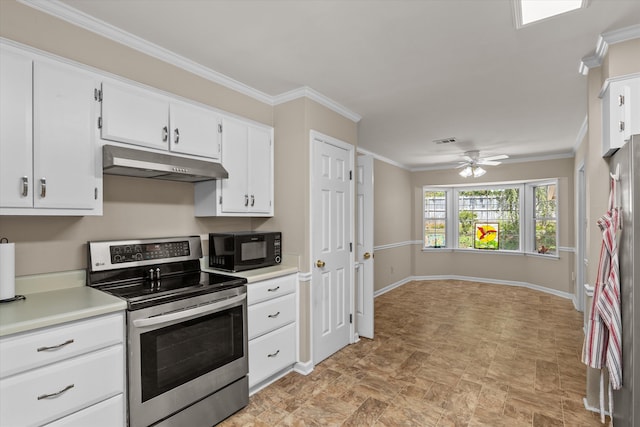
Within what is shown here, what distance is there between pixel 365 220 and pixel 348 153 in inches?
32.5

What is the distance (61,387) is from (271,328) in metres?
1.38

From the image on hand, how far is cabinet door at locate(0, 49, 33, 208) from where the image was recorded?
5.27 feet

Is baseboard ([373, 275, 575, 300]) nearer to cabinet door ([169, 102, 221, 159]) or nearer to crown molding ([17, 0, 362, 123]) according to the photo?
crown molding ([17, 0, 362, 123])

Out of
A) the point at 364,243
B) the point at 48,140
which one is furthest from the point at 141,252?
the point at 364,243

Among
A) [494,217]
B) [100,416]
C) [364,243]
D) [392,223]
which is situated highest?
[494,217]

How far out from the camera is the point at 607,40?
2.10 m

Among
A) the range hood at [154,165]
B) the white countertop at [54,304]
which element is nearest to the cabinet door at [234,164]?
the range hood at [154,165]

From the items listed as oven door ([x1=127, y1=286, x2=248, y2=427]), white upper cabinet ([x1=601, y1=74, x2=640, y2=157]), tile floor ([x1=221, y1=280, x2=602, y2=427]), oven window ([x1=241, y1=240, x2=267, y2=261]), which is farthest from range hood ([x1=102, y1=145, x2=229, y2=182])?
white upper cabinet ([x1=601, y1=74, x2=640, y2=157])

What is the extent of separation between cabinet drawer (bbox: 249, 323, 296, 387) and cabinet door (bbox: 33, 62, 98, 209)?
1.51 metres

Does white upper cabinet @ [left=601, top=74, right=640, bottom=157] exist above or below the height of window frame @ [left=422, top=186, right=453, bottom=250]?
above

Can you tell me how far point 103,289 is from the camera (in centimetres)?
202

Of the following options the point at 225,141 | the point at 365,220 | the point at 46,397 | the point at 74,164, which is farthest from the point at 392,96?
the point at 46,397

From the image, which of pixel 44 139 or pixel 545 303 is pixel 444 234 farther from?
pixel 44 139

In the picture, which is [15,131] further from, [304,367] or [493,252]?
[493,252]
